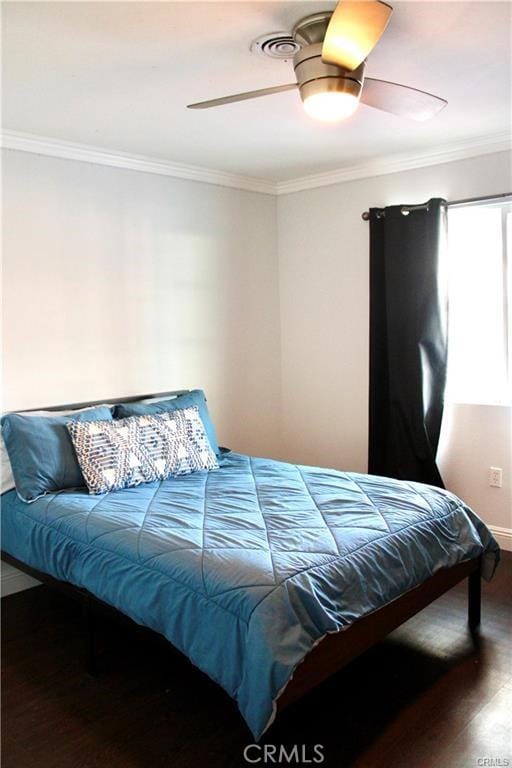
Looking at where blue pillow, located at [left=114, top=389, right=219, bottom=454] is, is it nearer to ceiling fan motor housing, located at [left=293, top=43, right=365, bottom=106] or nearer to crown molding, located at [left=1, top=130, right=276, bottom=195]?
crown molding, located at [left=1, top=130, right=276, bottom=195]

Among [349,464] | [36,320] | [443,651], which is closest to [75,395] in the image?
[36,320]

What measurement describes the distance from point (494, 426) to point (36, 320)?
264 centimetres

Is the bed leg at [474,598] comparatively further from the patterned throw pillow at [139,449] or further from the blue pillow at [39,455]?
the blue pillow at [39,455]

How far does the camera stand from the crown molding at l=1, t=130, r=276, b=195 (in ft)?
10.8

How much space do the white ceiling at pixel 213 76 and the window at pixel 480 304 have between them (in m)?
0.50

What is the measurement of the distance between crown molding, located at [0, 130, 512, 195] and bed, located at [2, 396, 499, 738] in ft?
5.93

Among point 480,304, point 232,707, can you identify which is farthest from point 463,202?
point 232,707

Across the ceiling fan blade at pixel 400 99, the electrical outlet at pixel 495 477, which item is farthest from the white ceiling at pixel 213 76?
the electrical outlet at pixel 495 477

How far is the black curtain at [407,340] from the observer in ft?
12.6

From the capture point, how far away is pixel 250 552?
2.20 m

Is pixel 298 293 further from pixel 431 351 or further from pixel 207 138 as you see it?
pixel 207 138

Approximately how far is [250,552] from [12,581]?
5.91 ft

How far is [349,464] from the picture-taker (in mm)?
4461

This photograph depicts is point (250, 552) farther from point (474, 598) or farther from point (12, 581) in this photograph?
point (12, 581)
